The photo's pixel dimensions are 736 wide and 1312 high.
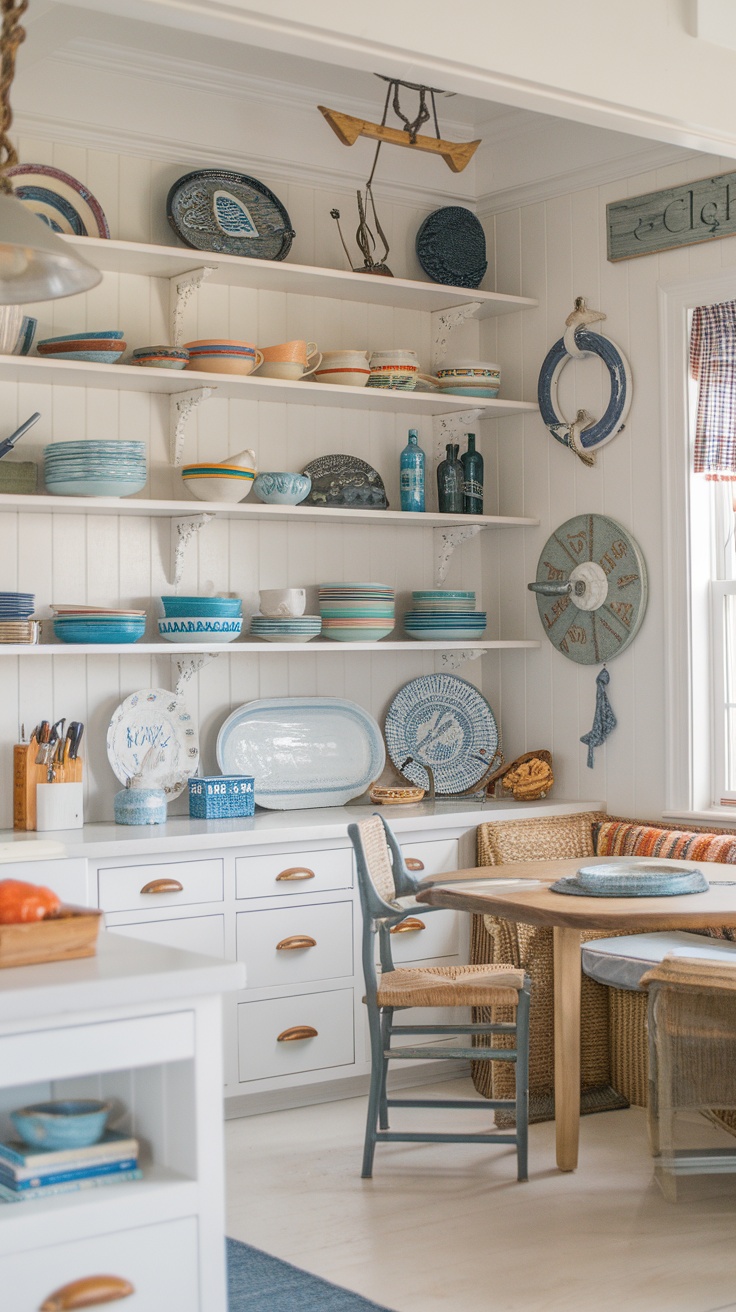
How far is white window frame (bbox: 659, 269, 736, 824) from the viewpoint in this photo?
4.51 meters

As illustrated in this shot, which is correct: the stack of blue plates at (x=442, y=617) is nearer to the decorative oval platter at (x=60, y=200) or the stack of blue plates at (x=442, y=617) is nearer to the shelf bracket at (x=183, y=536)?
the shelf bracket at (x=183, y=536)

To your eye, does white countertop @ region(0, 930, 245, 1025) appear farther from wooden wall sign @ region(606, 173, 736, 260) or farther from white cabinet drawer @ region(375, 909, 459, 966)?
wooden wall sign @ region(606, 173, 736, 260)

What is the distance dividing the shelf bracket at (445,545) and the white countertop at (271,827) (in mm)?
815

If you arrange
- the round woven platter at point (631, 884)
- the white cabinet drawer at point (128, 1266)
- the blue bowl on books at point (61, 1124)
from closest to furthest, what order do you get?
the white cabinet drawer at point (128, 1266) → the blue bowl on books at point (61, 1124) → the round woven platter at point (631, 884)

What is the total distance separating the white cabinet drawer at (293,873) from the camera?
4109 mm

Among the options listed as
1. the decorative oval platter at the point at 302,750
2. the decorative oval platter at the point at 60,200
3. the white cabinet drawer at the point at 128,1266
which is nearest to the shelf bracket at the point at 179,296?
the decorative oval platter at the point at 60,200

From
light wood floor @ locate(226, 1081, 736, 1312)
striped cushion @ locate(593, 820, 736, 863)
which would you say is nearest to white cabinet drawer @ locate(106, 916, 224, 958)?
light wood floor @ locate(226, 1081, 736, 1312)

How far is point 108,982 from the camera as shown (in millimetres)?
1959

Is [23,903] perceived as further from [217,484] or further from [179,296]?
[179,296]

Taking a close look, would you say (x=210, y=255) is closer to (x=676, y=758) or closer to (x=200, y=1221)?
(x=676, y=758)

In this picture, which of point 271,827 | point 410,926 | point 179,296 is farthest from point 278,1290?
point 179,296

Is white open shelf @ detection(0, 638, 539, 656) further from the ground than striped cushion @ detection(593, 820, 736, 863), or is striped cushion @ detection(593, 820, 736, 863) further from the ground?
white open shelf @ detection(0, 638, 539, 656)

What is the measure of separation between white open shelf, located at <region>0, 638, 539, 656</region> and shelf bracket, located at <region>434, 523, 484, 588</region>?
10.9 inches

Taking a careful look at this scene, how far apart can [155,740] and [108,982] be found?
2499 millimetres
